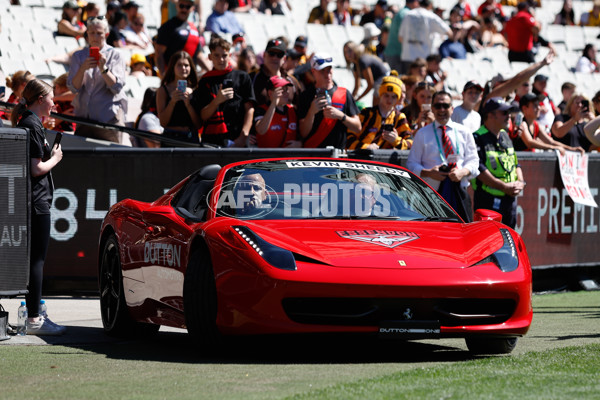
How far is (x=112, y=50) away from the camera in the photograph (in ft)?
41.9

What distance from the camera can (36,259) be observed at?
27.4ft

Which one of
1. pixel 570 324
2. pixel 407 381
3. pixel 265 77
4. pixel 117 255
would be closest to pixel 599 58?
pixel 265 77

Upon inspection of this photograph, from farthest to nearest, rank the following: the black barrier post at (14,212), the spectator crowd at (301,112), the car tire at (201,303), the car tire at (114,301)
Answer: the spectator crowd at (301,112), the car tire at (114,301), the black barrier post at (14,212), the car tire at (201,303)

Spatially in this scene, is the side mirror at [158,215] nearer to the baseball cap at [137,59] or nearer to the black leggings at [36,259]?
the black leggings at [36,259]

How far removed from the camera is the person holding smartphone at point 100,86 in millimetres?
12562

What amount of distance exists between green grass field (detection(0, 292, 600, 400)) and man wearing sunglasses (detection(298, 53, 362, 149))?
412 cm

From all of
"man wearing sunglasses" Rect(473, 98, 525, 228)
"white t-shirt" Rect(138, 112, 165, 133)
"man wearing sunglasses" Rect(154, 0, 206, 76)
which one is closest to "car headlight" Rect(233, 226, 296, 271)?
"man wearing sunglasses" Rect(473, 98, 525, 228)

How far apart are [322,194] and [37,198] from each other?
217 centimetres

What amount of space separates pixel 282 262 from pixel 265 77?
6.53m

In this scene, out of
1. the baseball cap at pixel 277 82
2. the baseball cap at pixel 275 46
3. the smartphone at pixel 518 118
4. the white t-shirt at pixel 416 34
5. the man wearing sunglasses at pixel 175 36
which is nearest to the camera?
the baseball cap at pixel 277 82

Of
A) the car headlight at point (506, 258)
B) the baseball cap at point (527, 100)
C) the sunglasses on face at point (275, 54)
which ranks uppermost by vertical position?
the sunglasses on face at point (275, 54)

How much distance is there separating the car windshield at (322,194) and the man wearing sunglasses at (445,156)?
2.73 metres

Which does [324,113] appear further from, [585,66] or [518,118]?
[585,66]

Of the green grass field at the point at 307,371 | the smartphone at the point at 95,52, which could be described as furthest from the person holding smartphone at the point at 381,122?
the green grass field at the point at 307,371
